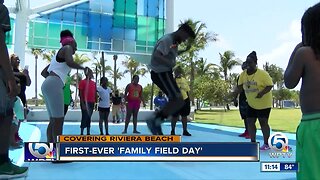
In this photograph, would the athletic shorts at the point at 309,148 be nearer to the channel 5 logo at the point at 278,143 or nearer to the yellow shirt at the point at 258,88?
the channel 5 logo at the point at 278,143

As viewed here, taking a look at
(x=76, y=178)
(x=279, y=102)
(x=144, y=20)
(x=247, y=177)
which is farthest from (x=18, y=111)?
(x=279, y=102)

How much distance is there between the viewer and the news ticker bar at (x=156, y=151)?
2.94 metres

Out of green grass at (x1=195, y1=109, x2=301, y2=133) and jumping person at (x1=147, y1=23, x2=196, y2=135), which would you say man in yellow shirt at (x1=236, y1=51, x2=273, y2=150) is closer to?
jumping person at (x1=147, y1=23, x2=196, y2=135)

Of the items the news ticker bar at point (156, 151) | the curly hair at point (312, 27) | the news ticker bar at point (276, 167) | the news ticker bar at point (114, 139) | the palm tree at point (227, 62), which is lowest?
the news ticker bar at point (276, 167)

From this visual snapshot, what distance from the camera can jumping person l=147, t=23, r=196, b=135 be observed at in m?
4.07

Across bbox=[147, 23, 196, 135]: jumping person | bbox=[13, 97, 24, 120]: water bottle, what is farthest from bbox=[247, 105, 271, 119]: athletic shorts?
bbox=[13, 97, 24, 120]: water bottle

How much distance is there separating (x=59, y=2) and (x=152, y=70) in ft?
57.8

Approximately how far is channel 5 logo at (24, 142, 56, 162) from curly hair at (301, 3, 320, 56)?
2.27 m

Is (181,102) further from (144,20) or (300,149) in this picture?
(144,20)

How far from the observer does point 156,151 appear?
9.78 ft

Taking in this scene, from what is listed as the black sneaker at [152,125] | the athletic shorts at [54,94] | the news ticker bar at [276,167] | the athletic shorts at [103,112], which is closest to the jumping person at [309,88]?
the news ticker bar at [276,167]

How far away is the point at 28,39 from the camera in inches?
795

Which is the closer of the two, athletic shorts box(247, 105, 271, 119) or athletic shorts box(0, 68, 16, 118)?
athletic shorts box(0, 68, 16, 118)

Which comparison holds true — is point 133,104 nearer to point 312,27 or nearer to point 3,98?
point 3,98
